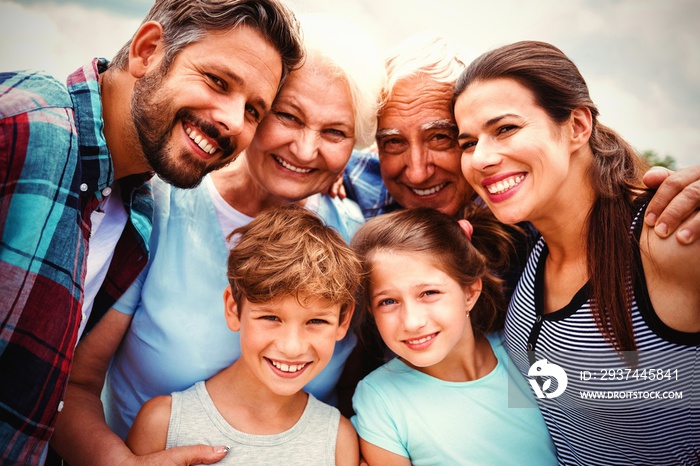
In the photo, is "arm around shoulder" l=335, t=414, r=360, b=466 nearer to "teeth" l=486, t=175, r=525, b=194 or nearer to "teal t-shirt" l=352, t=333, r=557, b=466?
"teal t-shirt" l=352, t=333, r=557, b=466

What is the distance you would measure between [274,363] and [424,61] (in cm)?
160

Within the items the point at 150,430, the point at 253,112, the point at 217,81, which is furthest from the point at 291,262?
the point at 150,430

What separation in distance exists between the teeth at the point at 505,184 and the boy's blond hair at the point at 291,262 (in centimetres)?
64

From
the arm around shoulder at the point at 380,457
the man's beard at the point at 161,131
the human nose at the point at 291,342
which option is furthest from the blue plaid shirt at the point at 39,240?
the arm around shoulder at the point at 380,457

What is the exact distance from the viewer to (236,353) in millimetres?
2236

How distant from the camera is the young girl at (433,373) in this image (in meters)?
2.13

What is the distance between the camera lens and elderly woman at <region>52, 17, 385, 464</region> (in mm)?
2182

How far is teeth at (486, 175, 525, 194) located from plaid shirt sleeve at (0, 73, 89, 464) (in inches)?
60.8

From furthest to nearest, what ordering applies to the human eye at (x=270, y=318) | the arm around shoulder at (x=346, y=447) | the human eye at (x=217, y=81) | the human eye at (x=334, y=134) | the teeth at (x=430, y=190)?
1. the teeth at (x=430, y=190)
2. the human eye at (x=334, y=134)
3. the arm around shoulder at (x=346, y=447)
4. the human eye at (x=270, y=318)
5. the human eye at (x=217, y=81)

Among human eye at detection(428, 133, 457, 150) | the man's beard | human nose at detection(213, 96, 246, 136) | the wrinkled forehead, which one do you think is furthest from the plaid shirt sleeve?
human eye at detection(428, 133, 457, 150)

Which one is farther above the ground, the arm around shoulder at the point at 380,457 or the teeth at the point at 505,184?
Result: the teeth at the point at 505,184

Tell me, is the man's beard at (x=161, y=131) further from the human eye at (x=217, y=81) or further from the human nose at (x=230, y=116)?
the human eye at (x=217, y=81)

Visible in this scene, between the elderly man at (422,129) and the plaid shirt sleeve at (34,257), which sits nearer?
the plaid shirt sleeve at (34,257)

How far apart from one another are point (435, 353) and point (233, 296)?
2.84 ft
